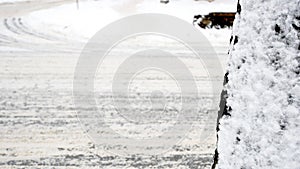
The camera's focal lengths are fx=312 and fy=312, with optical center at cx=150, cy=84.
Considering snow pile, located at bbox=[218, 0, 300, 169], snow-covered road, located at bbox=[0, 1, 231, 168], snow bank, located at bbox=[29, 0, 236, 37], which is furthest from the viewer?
snow bank, located at bbox=[29, 0, 236, 37]

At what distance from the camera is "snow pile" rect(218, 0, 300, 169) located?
1051mm

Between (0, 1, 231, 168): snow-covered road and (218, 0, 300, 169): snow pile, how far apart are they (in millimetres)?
2764

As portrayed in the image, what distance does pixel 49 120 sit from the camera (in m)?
4.86

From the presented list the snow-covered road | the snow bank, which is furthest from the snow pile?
the snow bank

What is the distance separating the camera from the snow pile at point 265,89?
41.4 inches

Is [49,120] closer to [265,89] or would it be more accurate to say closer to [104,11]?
[265,89]

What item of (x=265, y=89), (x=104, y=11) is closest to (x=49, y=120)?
(x=265, y=89)

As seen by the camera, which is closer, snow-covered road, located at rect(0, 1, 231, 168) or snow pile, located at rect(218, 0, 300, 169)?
snow pile, located at rect(218, 0, 300, 169)

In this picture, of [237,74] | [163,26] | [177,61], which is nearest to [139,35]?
[163,26]

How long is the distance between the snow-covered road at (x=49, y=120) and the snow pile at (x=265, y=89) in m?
2.76

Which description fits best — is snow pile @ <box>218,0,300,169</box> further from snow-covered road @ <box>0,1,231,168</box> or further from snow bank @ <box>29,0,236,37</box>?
snow bank @ <box>29,0,236,37</box>

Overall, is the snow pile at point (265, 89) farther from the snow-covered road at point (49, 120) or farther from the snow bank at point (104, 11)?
the snow bank at point (104, 11)

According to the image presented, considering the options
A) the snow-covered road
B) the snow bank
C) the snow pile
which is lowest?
the snow-covered road

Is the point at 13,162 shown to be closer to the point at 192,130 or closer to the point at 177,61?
the point at 192,130
